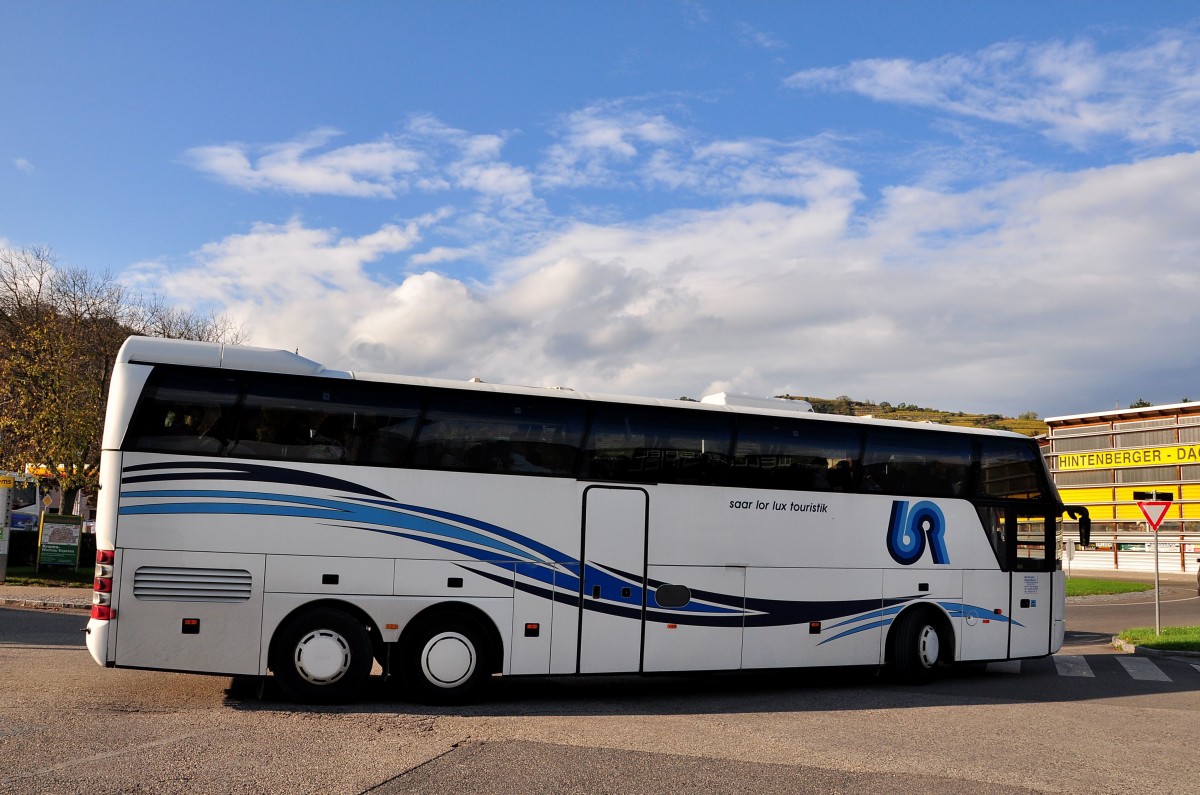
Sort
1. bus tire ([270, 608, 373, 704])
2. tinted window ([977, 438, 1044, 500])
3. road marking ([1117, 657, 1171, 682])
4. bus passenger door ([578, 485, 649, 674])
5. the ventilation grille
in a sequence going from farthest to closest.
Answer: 1. road marking ([1117, 657, 1171, 682])
2. tinted window ([977, 438, 1044, 500])
3. bus passenger door ([578, 485, 649, 674])
4. bus tire ([270, 608, 373, 704])
5. the ventilation grille

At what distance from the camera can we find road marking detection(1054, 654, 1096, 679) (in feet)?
50.1

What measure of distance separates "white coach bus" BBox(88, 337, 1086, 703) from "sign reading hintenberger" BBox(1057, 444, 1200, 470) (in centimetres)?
4508

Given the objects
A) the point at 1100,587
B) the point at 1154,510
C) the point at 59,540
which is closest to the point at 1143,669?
the point at 1154,510

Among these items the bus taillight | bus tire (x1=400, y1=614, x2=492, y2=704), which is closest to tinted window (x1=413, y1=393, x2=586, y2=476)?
bus tire (x1=400, y1=614, x2=492, y2=704)

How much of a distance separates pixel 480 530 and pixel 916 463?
6.14 m

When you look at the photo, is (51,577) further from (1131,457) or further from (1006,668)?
(1131,457)

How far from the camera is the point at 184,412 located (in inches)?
400

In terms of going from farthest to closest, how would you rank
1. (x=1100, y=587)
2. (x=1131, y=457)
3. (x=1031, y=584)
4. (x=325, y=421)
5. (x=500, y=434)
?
(x=1131, y=457), (x=1100, y=587), (x=1031, y=584), (x=500, y=434), (x=325, y=421)

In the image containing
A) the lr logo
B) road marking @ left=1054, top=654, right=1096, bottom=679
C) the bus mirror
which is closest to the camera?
the lr logo

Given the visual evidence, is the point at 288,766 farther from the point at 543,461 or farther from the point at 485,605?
the point at 543,461

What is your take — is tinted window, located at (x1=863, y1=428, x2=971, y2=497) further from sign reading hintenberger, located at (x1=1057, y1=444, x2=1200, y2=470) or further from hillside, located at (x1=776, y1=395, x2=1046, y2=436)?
hillside, located at (x1=776, y1=395, x2=1046, y2=436)

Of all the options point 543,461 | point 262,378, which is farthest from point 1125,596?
point 262,378

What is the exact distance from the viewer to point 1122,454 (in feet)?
180

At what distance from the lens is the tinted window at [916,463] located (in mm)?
13227
